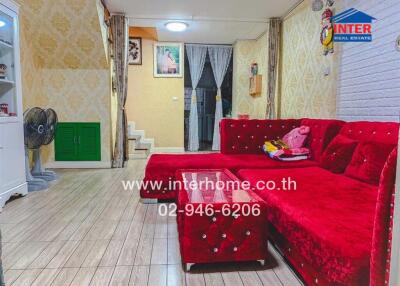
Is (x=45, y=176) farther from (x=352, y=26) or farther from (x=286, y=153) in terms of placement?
(x=352, y=26)

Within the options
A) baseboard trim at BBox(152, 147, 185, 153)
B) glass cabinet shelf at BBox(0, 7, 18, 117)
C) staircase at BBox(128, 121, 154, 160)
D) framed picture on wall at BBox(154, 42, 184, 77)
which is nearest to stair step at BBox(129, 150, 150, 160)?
staircase at BBox(128, 121, 154, 160)

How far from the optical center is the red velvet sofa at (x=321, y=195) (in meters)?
1.05

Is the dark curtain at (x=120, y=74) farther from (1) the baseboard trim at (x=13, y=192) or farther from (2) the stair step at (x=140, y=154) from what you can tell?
(1) the baseboard trim at (x=13, y=192)

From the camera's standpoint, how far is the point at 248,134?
12.5 ft

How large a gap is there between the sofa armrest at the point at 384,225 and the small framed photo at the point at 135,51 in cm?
652

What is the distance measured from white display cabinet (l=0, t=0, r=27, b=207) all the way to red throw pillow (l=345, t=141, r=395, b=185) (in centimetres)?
330

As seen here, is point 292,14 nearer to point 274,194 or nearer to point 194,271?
point 274,194

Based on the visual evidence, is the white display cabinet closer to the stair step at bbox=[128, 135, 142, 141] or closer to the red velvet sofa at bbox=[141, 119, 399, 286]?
the red velvet sofa at bbox=[141, 119, 399, 286]

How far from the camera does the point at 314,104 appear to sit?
13.1 feet

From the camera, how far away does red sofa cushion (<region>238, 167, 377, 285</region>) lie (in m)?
1.28

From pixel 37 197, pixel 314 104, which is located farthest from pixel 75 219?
pixel 314 104

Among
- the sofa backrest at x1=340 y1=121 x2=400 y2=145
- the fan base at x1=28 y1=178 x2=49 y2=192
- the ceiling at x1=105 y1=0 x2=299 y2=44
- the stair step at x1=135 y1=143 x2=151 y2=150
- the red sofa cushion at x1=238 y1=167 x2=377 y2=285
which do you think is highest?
the ceiling at x1=105 y1=0 x2=299 y2=44

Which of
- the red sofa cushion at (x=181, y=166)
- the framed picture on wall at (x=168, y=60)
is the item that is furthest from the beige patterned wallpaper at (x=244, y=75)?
the red sofa cushion at (x=181, y=166)

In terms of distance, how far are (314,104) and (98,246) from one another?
3.12m
